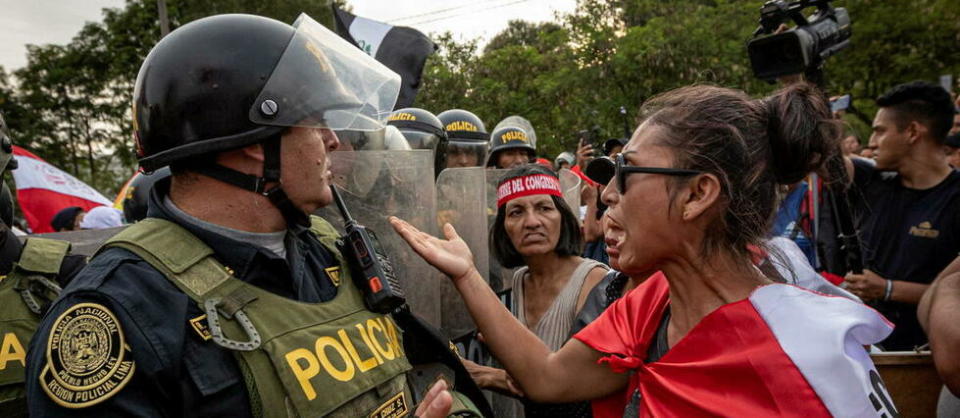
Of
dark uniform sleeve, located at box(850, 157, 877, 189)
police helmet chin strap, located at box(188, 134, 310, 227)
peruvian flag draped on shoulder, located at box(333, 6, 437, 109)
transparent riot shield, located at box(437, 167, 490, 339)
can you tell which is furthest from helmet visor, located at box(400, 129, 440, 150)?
dark uniform sleeve, located at box(850, 157, 877, 189)

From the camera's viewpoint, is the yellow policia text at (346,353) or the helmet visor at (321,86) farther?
the helmet visor at (321,86)

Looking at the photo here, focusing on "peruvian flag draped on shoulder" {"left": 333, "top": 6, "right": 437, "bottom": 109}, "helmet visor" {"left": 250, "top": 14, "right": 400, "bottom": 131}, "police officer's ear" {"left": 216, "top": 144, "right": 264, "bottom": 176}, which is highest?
"peruvian flag draped on shoulder" {"left": 333, "top": 6, "right": 437, "bottom": 109}

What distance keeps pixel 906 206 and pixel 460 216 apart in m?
3.25

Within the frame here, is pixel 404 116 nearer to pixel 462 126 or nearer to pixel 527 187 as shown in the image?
pixel 462 126

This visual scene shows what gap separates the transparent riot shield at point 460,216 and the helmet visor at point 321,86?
2.27 ft

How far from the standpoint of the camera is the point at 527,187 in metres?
3.47

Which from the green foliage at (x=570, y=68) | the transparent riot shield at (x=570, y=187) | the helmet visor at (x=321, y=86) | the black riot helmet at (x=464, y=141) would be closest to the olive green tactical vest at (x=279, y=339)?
the helmet visor at (x=321, y=86)

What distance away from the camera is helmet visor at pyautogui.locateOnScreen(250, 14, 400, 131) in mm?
1925

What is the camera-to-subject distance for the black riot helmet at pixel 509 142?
6.86 meters

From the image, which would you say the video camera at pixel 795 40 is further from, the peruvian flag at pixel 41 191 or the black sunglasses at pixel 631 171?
the peruvian flag at pixel 41 191

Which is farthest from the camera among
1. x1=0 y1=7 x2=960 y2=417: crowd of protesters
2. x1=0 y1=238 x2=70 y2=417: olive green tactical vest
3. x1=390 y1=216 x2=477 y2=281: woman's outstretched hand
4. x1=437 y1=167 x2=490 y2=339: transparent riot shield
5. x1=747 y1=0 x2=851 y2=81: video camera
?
x1=747 y1=0 x2=851 y2=81: video camera

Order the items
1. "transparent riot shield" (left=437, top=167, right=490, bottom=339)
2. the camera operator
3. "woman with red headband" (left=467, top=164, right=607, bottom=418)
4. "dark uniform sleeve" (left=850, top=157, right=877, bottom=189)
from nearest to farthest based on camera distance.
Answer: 1. "transparent riot shield" (left=437, top=167, right=490, bottom=339)
2. "woman with red headband" (left=467, top=164, right=607, bottom=418)
3. the camera operator
4. "dark uniform sleeve" (left=850, top=157, right=877, bottom=189)

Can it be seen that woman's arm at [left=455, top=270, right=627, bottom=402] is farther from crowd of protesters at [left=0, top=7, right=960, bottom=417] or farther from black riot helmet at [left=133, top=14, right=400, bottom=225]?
black riot helmet at [left=133, top=14, right=400, bottom=225]

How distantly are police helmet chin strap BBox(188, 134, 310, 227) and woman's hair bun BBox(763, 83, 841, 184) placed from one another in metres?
1.52
